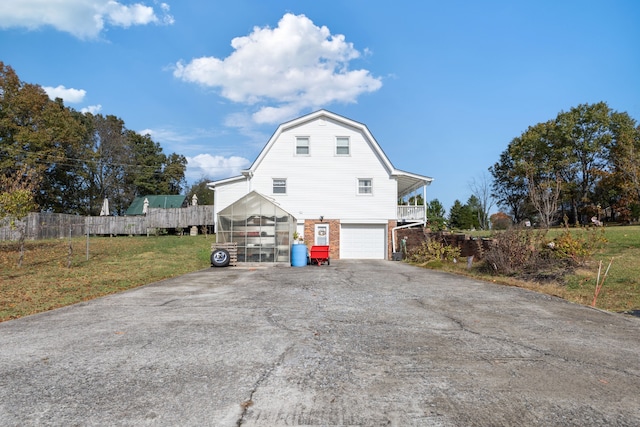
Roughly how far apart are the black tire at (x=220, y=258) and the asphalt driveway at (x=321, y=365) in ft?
27.0

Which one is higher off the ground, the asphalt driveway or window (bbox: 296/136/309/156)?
window (bbox: 296/136/309/156)

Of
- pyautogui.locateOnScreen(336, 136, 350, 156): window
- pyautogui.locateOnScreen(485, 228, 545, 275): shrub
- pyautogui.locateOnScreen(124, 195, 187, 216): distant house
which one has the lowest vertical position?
pyautogui.locateOnScreen(485, 228, 545, 275): shrub

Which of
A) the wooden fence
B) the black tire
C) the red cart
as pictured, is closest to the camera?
the black tire

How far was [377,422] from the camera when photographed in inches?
122

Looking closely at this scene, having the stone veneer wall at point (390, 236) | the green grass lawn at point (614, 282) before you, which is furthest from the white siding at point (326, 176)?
the green grass lawn at point (614, 282)

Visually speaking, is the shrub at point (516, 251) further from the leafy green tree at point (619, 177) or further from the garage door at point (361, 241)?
the leafy green tree at point (619, 177)

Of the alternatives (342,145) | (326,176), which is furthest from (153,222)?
(342,145)

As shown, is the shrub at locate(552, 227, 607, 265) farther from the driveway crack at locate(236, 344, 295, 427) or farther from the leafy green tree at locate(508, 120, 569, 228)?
the leafy green tree at locate(508, 120, 569, 228)

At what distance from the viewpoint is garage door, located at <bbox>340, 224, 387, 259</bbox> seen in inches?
896

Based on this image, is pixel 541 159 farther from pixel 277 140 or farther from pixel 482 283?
pixel 482 283

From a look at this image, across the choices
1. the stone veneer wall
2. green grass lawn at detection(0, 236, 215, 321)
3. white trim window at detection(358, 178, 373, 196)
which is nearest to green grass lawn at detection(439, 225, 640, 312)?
the stone veneer wall

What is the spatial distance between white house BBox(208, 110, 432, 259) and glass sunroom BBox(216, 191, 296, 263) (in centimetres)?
508

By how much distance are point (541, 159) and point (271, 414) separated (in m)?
51.0

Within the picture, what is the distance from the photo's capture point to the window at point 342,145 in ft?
75.3
